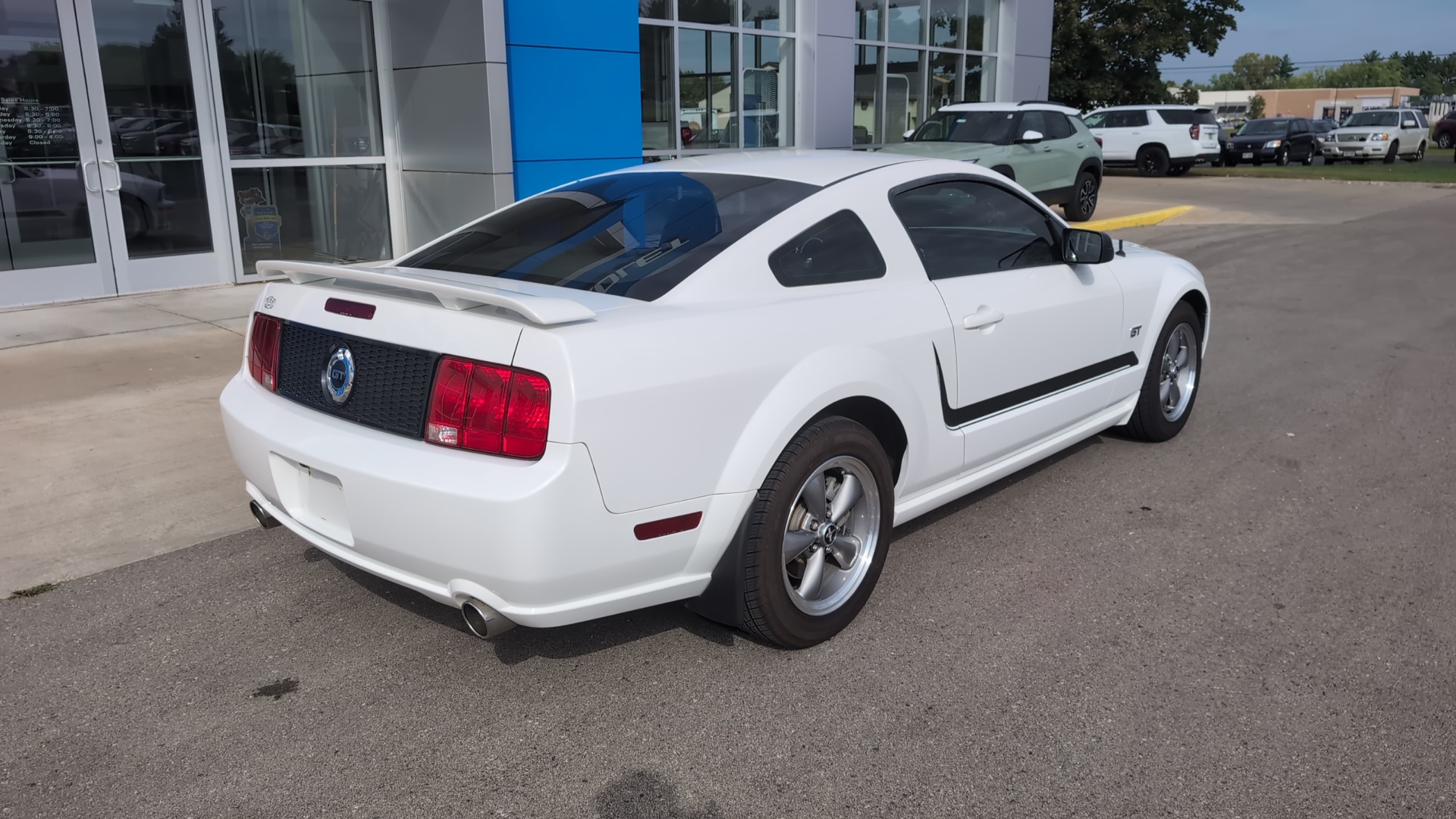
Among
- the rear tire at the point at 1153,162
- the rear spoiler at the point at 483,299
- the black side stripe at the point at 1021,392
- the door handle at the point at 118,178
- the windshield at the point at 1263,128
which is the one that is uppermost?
the windshield at the point at 1263,128

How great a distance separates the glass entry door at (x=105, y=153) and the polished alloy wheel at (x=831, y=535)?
839 cm

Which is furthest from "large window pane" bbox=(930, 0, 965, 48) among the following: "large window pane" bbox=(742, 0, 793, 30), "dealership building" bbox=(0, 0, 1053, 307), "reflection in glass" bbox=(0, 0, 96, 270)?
"reflection in glass" bbox=(0, 0, 96, 270)

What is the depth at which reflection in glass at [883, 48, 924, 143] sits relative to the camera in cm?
1720

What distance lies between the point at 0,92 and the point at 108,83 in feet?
2.73

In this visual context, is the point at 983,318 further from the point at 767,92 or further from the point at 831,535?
the point at 767,92

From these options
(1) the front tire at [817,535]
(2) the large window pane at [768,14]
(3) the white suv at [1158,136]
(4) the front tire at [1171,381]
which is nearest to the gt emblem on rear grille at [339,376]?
(1) the front tire at [817,535]

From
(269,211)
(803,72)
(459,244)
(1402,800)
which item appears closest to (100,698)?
(459,244)

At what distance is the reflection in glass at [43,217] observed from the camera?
898 cm

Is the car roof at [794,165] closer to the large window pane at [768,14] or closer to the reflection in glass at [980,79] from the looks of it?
the large window pane at [768,14]

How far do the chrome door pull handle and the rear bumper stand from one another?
133 cm

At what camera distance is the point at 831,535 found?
143 inches

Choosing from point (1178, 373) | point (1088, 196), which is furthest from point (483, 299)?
point (1088, 196)

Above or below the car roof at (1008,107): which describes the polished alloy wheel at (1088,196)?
below

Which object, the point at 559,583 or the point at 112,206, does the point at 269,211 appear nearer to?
the point at 112,206
